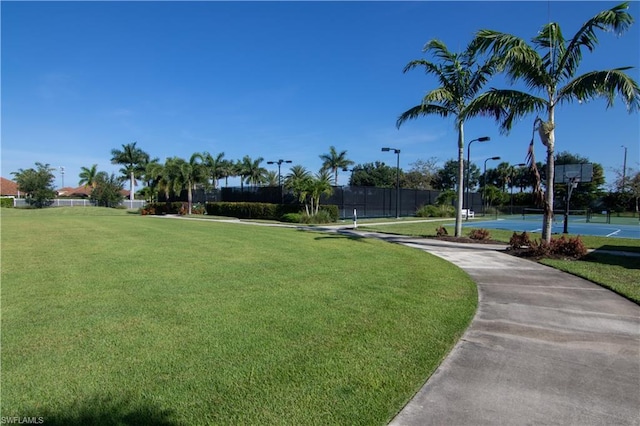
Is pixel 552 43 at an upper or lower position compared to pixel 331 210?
upper

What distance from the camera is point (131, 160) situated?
62.7 metres

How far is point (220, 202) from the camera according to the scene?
3588cm

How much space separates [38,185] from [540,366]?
61.5 m

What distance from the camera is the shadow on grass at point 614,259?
31.5ft

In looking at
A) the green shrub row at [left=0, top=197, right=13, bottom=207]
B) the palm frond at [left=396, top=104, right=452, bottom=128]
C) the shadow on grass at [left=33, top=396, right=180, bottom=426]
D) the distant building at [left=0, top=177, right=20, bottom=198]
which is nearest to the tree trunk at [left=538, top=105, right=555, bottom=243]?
the palm frond at [left=396, top=104, right=452, bottom=128]

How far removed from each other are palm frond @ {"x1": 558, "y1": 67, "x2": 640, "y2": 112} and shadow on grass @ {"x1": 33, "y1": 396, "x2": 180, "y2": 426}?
39.5 feet

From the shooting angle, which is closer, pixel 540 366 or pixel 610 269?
pixel 540 366

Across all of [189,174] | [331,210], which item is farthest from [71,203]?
[331,210]

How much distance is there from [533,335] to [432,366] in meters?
1.76

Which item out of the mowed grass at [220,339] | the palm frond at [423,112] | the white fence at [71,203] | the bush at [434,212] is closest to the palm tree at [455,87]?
the palm frond at [423,112]

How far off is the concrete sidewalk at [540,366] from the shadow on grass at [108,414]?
1.67 metres

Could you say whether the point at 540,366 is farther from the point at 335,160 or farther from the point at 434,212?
the point at 335,160

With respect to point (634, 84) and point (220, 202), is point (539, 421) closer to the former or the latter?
point (634, 84)

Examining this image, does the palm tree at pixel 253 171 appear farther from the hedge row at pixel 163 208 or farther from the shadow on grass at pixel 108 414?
the shadow on grass at pixel 108 414
